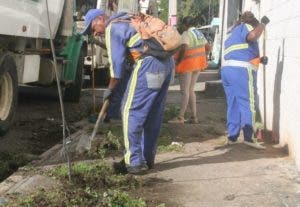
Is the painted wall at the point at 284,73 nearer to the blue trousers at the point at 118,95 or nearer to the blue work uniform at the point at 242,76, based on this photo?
the blue work uniform at the point at 242,76

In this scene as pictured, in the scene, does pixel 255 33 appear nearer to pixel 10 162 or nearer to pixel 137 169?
pixel 137 169

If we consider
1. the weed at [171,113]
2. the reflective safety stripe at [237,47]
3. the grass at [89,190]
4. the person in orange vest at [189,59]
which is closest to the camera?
the grass at [89,190]

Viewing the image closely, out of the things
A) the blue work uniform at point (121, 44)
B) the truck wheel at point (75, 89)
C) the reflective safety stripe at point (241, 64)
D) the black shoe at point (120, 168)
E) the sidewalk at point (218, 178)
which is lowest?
the sidewalk at point (218, 178)

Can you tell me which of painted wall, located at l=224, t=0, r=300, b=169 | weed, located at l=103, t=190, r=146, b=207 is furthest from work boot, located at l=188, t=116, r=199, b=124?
weed, located at l=103, t=190, r=146, b=207

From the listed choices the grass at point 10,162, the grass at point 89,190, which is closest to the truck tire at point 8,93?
the grass at point 10,162

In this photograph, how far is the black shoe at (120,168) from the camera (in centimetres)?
620

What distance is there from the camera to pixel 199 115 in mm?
10734

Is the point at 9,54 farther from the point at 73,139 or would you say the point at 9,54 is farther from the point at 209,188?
the point at 209,188

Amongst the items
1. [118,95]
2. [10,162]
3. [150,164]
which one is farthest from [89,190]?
[118,95]

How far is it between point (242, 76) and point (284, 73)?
503 mm

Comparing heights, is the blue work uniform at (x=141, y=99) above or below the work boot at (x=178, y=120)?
above

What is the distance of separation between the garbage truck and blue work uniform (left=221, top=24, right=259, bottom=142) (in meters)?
2.27

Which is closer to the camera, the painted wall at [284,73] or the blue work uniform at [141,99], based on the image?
the blue work uniform at [141,99]

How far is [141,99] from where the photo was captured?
19.9 feet
